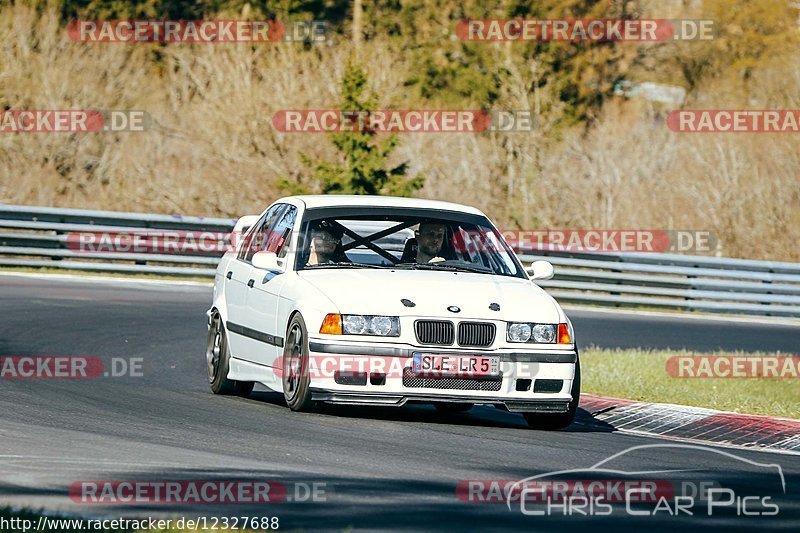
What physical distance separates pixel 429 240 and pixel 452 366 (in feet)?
6.02

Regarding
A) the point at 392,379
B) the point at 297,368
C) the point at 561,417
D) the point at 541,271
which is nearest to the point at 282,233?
the point at 297,368

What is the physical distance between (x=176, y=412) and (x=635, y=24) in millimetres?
46000

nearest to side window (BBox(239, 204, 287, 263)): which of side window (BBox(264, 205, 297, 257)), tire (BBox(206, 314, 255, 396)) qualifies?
side window (BBox(264, 205, 297, 257))

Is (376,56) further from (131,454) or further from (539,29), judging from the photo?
(131,454)

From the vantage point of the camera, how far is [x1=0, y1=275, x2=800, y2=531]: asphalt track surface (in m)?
6.77

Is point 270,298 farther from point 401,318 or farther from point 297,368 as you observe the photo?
point 401,318

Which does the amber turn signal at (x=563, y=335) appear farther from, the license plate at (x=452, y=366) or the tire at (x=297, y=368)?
the tire at (x=297, y=368)

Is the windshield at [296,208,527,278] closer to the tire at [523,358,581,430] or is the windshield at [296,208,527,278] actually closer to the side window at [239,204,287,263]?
the side window at [239,204,287,263]

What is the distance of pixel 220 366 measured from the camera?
12258mm

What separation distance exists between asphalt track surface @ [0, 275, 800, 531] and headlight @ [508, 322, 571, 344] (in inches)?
26.2

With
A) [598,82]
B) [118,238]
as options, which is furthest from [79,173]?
[598,82]

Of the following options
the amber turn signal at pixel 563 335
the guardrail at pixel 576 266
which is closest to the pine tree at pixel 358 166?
the guardrail at pixel 576 266

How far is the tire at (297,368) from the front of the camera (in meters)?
10.3

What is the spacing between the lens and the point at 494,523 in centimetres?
661
